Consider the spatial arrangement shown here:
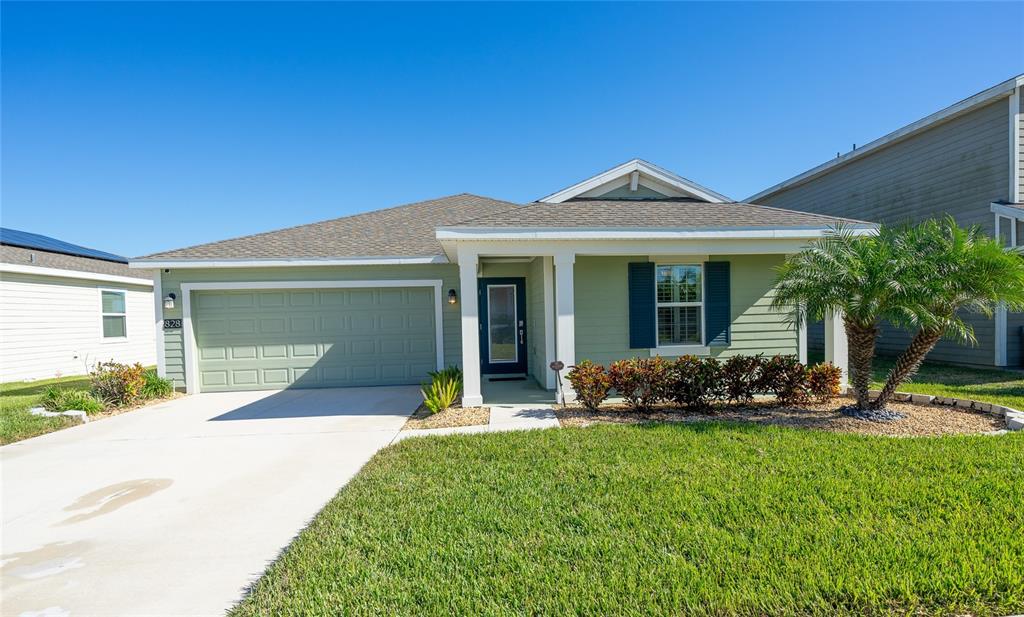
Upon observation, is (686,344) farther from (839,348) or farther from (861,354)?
(861,354)

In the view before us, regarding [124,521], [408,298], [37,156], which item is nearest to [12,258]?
[37,156]

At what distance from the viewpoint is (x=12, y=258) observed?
1106 cm

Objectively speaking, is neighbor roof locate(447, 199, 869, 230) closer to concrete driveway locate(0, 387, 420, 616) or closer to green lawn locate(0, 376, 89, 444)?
concrete driveway locate(0, 387, 420, 616)

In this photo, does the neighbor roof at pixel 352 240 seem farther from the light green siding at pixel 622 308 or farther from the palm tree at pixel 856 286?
the palm tree at pixel 856 286

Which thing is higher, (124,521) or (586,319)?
(586,319)

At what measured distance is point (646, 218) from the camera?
6945 millimetres

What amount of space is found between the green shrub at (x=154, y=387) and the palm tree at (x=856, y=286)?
35.7ft

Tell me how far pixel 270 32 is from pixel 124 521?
34.8 ft

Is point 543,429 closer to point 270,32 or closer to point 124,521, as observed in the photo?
point 124,521

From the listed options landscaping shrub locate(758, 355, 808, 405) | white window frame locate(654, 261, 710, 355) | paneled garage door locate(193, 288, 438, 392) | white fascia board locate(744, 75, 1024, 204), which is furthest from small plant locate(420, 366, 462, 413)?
white fascia board locate(744, 75, 1024, 204)

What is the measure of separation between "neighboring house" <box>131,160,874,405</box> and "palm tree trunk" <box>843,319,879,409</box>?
1.73m

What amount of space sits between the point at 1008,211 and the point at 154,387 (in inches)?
686

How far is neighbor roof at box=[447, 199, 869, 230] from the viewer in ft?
21.5

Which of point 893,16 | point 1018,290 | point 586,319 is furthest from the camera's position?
point 893,16
